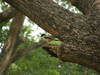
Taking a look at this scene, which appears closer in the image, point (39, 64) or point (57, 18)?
A: point (57, 18)

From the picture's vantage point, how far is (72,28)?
2947mm

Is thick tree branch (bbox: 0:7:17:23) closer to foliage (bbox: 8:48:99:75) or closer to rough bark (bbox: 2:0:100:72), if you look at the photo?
foliage (bbox: 8:48:99:75)

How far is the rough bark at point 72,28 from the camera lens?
2.80 meters

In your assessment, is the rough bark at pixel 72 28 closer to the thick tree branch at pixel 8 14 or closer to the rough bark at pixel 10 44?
the thick tree branch at pixel 8 14

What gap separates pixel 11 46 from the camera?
8.02 m

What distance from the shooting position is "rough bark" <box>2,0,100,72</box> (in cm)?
280

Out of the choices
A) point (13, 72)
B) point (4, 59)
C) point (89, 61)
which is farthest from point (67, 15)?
point (13, 72)

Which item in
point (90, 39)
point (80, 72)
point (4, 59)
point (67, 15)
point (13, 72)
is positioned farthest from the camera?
point (80, 72)

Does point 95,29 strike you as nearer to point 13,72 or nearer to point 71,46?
Answer: point 71,46

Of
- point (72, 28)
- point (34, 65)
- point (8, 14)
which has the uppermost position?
point (8, 14)

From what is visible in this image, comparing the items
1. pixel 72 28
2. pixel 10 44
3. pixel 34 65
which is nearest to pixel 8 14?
pixel 10 44

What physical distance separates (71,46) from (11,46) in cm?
530

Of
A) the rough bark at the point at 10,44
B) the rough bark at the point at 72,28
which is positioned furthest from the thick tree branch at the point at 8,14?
the rough bark at the point at 72,28

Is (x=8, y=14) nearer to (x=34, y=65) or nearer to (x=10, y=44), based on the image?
(x=10, y=44)
